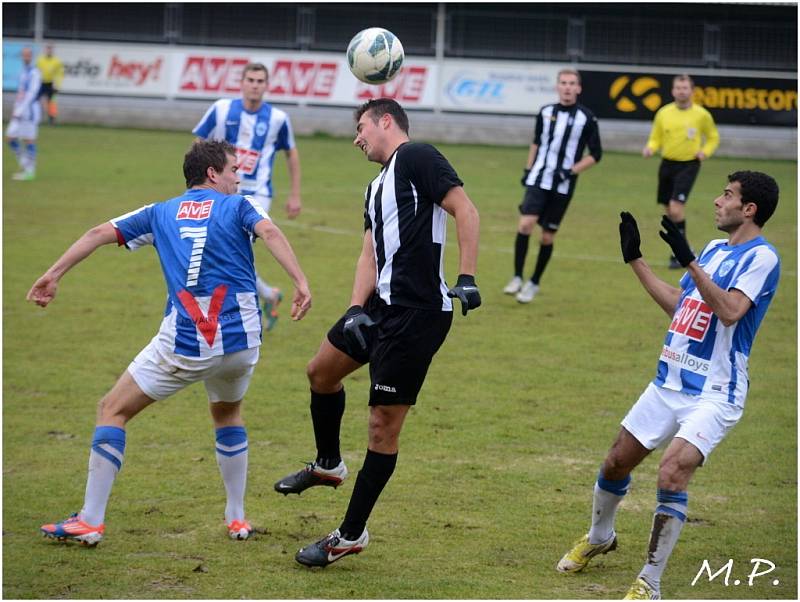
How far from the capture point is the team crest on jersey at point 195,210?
6.36 metres

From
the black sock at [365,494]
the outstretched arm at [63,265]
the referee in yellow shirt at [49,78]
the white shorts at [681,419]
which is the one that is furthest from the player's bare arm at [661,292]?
the referee in yellow shirt at [49,78]

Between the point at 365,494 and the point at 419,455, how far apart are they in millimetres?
2002

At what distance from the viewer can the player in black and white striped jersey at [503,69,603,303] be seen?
13.7 meters

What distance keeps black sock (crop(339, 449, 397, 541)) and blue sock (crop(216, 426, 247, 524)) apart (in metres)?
0.76

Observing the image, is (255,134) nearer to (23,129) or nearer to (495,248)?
(495,248)

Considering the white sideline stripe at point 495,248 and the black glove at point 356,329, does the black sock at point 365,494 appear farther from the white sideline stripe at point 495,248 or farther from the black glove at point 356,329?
the white sideline stripe at point 495,248

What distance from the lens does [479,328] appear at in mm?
12391

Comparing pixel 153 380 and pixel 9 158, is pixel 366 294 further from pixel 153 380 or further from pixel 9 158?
pixel 9 158

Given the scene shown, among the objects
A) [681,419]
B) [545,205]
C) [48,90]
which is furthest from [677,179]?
[48,90]

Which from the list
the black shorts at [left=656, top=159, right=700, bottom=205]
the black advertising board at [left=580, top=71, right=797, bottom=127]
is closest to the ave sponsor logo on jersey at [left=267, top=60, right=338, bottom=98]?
the black advertising board at [left=580, top=71, right=797, bottom=127]

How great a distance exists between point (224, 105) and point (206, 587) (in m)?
6.65

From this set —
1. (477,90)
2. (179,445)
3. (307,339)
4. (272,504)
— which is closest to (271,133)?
(307,339)

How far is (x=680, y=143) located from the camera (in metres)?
16.0

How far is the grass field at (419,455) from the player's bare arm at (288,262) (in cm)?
138
